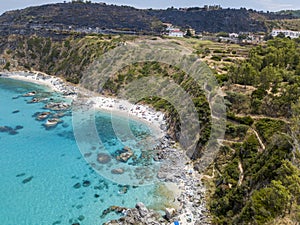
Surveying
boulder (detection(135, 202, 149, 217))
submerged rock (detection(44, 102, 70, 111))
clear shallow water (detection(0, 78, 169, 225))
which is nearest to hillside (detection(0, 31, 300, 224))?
boulder (detection(135, 202, 149, 217))

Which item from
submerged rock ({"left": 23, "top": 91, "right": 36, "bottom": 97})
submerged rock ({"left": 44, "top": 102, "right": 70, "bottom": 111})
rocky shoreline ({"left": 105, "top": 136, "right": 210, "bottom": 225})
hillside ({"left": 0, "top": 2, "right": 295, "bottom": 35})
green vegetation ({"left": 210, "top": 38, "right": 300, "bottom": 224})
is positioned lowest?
rocky shoreline ({"left": 105, "top": 136, "right": 210, "bottom": 225})

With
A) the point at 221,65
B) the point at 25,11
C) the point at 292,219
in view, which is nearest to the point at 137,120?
the point at 221,65

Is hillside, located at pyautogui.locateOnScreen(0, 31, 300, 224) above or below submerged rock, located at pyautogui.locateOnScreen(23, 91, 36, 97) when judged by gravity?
above

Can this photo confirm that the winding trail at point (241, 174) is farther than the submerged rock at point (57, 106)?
No

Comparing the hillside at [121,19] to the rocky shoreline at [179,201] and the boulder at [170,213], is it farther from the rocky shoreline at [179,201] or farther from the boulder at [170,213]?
the boulder at [170,213]

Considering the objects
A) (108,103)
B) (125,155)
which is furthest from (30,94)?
(125,155)

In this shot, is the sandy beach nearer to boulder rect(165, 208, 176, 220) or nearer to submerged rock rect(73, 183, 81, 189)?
submerged rock rect(73, 183, 81, 189)

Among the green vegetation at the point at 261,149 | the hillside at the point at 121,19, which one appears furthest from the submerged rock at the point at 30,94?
the hillside at the point at 121,19

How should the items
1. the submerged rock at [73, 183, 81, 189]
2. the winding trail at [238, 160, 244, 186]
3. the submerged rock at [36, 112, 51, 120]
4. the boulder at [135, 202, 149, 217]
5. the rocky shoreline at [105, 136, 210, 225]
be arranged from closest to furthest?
the rocky shoreline at [105, 136, 210, 225], the boulder at [135, 202, 149, 217], the winding trail at [238, 160, 244, 186], the submerged rock at [73, 183, 81, 189], the submerged rock at [36, 112, 51, 120]
